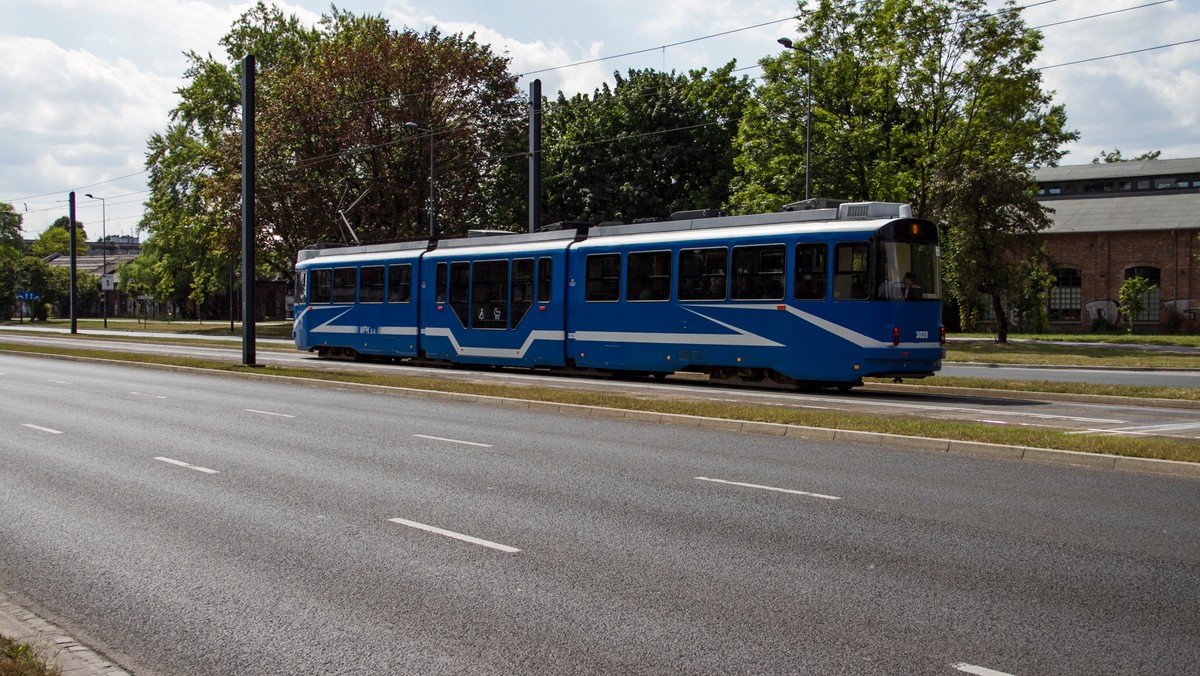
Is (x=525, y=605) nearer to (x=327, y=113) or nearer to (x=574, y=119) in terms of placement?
(x=327, y=113)

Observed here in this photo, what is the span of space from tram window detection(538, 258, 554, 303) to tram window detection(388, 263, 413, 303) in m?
5.46

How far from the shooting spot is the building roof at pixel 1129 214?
59.7 meters

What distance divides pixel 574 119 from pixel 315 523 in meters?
49.2

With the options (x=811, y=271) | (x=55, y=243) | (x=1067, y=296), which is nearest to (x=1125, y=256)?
(x=1067, y=296)

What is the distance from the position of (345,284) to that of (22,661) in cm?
2770

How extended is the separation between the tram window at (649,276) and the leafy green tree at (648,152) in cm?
2819

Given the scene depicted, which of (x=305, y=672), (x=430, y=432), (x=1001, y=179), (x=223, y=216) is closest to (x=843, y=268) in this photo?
(x=430, y=432)

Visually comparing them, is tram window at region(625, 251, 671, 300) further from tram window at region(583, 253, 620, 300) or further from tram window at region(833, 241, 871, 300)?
tram window at region(833, 241, 871, 300)

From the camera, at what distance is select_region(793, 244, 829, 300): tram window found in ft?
64.2

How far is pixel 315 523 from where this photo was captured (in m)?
8.00

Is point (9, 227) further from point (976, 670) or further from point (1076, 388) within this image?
point (976, 670)

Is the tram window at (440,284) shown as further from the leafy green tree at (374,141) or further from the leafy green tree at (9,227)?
the leafy green tree at (9,227)

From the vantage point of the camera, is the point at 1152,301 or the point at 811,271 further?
the point at 1152,301

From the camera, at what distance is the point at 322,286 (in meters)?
32.7
